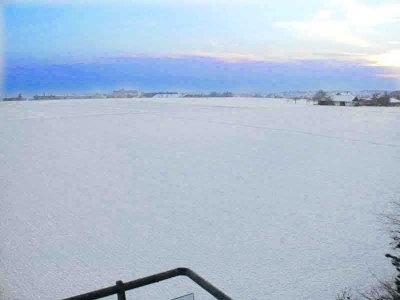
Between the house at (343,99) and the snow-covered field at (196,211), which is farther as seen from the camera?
the house at (343,99)

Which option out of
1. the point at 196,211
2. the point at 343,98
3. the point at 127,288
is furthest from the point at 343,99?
the point at 127,288

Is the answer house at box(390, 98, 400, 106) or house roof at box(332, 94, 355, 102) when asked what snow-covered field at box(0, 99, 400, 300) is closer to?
house at box(390, 98, 400, 106)

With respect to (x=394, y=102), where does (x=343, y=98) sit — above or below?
above

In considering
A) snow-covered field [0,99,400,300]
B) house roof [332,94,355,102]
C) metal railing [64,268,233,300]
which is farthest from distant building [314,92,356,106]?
metal railing [64,268,233,300]

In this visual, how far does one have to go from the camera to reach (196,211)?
8.94 metres

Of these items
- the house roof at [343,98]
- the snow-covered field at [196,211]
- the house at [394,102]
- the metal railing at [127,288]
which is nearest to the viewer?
the metal railing at [127,288]

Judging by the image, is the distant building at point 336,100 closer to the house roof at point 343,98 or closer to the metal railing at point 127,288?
the house roof at point 343,98

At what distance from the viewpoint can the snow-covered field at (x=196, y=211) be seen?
5984mm

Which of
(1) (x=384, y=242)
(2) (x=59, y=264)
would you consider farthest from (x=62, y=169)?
(1) (x=384, y=242)

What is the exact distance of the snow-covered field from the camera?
19.6ft

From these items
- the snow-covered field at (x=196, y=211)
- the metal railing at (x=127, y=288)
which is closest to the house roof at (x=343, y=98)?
the snow-covered field at (x=196, y=211)

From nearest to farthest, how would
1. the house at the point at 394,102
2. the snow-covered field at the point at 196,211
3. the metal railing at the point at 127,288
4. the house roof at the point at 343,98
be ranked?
the metal railing at the point at 127,288
the snow-covered field at the point at 196,211
the house at the point at 394,102
the house roof at the point at 343,98

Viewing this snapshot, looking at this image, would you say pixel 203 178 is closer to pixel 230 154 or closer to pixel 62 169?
pixel 230 154

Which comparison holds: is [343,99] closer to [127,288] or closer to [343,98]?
[343,98]
